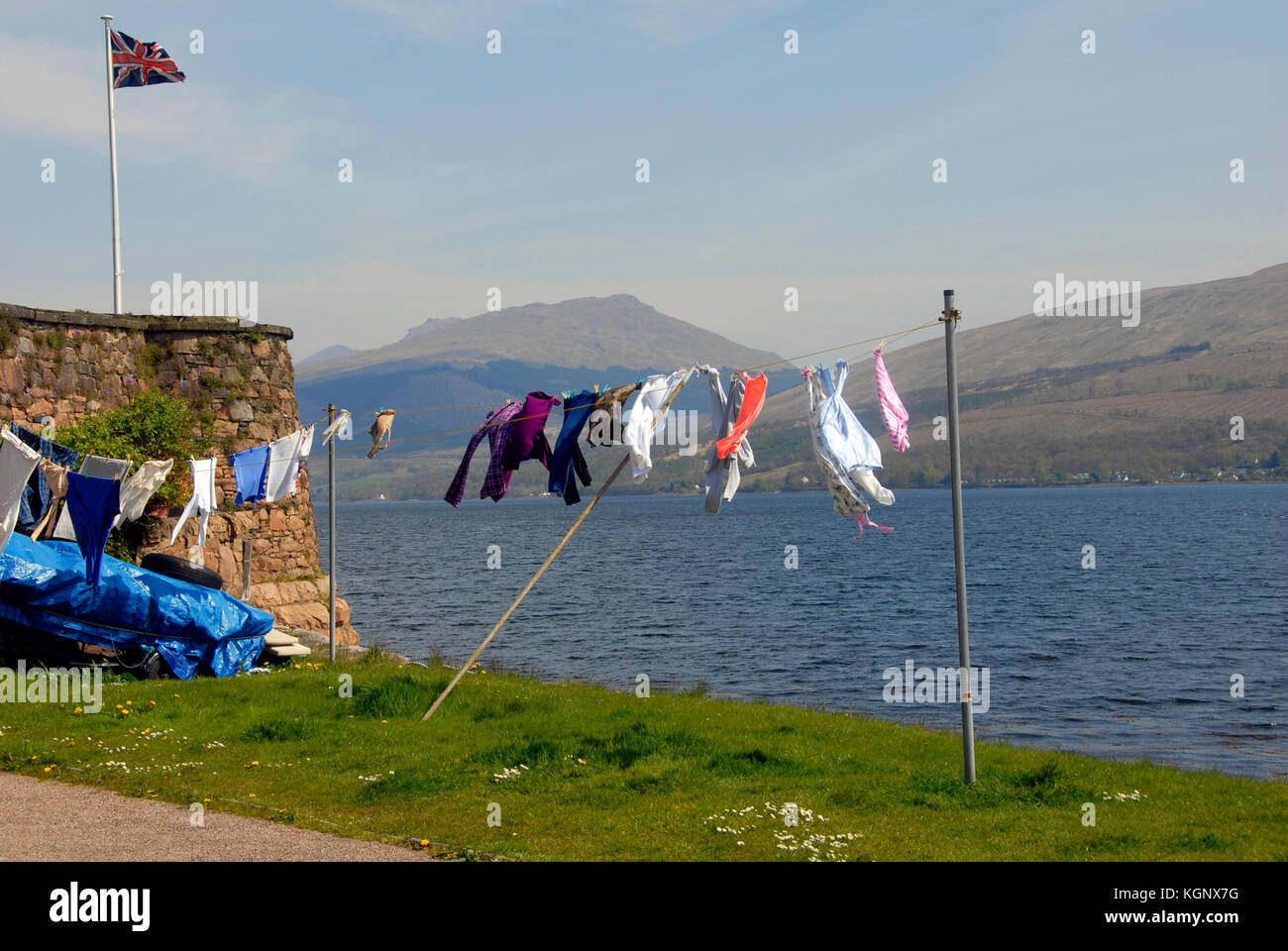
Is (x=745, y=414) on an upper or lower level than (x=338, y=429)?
lower

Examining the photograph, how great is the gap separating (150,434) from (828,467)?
17405 millimetres

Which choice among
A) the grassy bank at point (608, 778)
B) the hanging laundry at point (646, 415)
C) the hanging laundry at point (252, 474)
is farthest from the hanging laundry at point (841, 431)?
the hanging laundry at point (252, 474)

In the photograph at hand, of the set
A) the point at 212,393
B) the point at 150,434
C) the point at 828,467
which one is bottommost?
the point at 828,467

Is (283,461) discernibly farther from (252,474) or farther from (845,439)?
(845,439)

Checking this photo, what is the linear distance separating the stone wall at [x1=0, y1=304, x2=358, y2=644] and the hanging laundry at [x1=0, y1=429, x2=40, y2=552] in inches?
300

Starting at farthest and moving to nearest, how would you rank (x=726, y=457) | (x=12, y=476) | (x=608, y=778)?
(x=12, y=476) < (x=726, y=457) < (x=608, y=778)

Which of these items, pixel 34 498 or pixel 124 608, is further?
pixel 34 498

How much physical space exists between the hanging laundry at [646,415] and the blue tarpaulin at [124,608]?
965 centimetres

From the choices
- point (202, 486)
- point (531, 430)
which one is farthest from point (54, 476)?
point (531, 430)

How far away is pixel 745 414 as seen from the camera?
14812mm

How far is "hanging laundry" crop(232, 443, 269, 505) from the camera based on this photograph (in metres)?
24.8
